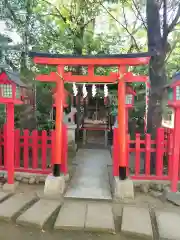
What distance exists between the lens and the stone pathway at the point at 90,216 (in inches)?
157

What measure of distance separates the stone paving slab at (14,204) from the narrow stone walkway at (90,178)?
2.93ft

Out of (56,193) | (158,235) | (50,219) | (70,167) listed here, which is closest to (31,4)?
(70,167)

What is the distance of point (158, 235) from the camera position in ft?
12.8

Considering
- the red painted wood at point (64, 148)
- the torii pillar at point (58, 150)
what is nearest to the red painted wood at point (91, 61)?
the torii pillar at point (58, 150)

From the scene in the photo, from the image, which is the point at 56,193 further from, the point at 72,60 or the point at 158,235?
the point at 72,60

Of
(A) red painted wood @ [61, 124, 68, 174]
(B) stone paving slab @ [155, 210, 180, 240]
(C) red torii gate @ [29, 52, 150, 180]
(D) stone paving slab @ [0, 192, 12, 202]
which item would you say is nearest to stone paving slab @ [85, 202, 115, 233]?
(B) stone paving slab @ [155, 210, 180, 240]

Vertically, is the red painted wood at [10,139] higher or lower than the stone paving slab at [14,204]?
higher

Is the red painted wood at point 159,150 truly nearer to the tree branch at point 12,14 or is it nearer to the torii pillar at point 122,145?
the torii pillar at point 122,145

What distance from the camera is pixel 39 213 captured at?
445 cm

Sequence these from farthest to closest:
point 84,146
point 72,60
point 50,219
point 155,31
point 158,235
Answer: point 84,146, point 155,31, point 72,60, point 50,219, point 158,235

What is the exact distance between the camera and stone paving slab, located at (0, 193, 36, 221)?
434 centimetres

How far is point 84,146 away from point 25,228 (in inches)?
288

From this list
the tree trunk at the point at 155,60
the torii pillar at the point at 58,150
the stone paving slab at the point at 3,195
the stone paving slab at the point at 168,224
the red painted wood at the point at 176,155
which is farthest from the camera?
the tree trunk at the point at 155,60

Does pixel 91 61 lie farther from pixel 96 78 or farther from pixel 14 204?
pixel 14 204
